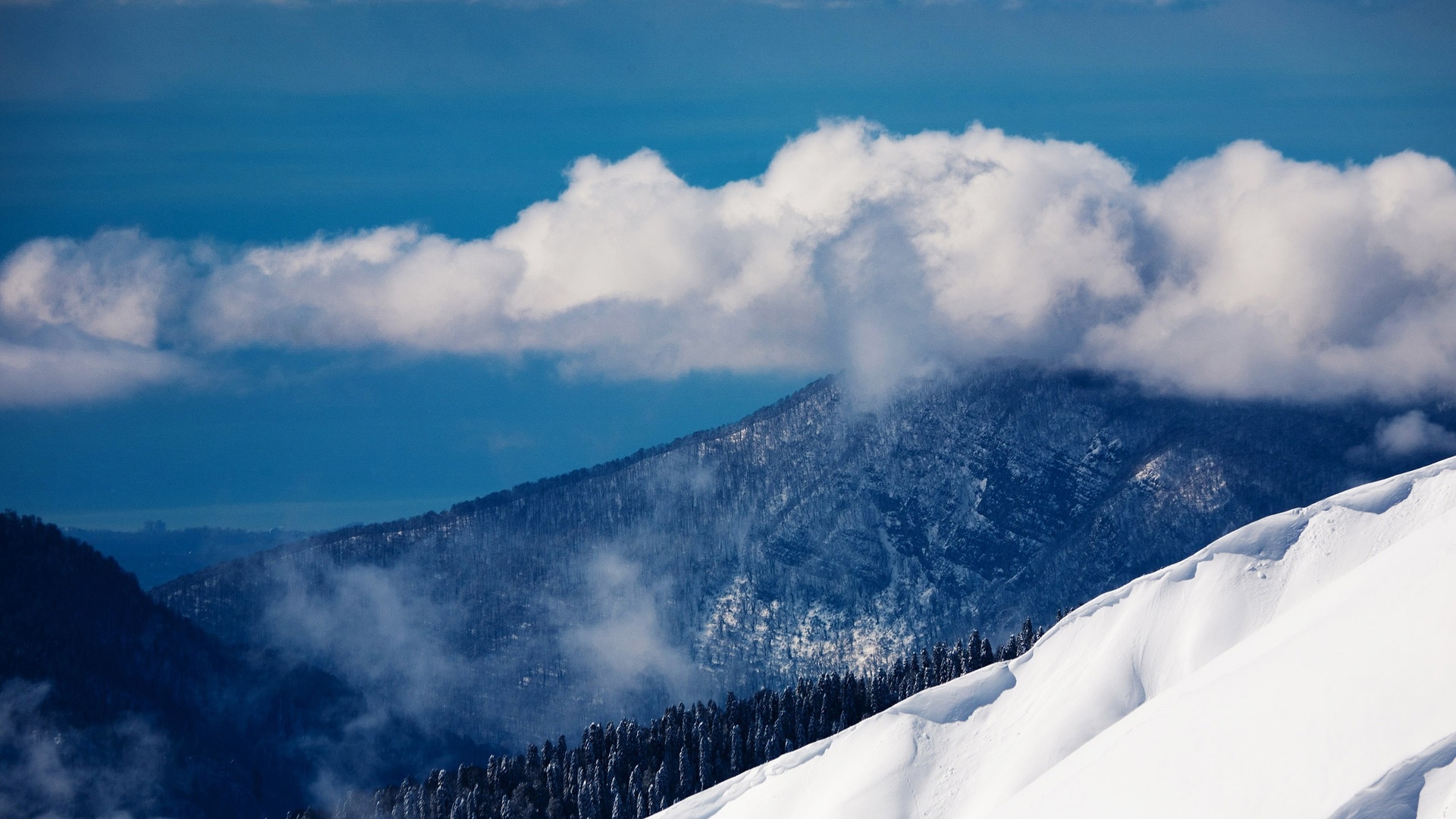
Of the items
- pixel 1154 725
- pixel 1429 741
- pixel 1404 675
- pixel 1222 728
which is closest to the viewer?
pixel 1429 741

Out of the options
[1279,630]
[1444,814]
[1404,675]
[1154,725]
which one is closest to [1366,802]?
[1444,814]

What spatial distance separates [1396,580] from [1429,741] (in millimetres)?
35367

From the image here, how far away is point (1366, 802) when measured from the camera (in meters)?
139

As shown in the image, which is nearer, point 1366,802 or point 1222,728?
point 1366,802

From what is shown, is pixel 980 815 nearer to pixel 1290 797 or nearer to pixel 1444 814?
pixel 1290 797

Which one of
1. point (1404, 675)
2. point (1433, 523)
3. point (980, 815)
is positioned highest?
point (1433, 523)

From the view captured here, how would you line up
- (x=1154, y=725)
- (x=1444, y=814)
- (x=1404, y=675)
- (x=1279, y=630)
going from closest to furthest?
(x=1444, y=814)
(x=1404, y=675)
(x=1154, y=725)
(x=1279, y=630)

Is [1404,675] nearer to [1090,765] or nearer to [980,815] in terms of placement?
[1090,765]

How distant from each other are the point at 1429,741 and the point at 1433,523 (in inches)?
2000

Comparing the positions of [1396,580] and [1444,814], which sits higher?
[1396,580]

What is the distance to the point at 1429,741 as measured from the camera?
141 metres

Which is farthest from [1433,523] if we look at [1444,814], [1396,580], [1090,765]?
[1444,814]

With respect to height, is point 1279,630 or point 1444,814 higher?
point 1279,630

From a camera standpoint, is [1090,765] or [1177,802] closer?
[1177,802]
